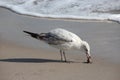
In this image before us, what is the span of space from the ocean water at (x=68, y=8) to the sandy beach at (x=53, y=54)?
0.82 meters

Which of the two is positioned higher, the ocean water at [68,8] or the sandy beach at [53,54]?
the ocean water at [68,8]

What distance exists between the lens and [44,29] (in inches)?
359

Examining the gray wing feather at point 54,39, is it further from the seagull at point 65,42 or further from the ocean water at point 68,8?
the ocean water at point 68,8

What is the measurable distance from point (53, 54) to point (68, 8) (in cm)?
442

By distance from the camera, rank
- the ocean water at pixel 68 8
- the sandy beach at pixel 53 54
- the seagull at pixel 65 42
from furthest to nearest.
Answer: the ocean water at pixel 68 8, the seagull at pixel 65 42, the sandy beach at pixel 53 54

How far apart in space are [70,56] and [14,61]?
3.09 ft

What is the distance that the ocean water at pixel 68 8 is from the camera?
10781 mm

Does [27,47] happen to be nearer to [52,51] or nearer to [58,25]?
[52,51]

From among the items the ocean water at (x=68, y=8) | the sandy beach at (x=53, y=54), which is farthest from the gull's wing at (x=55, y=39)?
the ocean water at (x=68, y=8)

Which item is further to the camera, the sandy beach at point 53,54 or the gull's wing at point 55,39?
the gull's wing at point 55,39

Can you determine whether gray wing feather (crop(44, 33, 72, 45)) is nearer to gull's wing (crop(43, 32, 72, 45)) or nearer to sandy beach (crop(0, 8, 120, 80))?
gull's wing (crop(43, 32, 72, 45))

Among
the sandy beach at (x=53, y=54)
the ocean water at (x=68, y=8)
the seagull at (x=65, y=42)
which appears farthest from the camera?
the ocean water at (x=68, y=8)

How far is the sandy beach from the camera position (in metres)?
6.41

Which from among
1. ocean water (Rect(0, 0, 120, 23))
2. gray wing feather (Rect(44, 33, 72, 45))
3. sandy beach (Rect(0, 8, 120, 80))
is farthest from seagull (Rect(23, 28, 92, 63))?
ocean water (Rect(0, 0, 120, 23))
